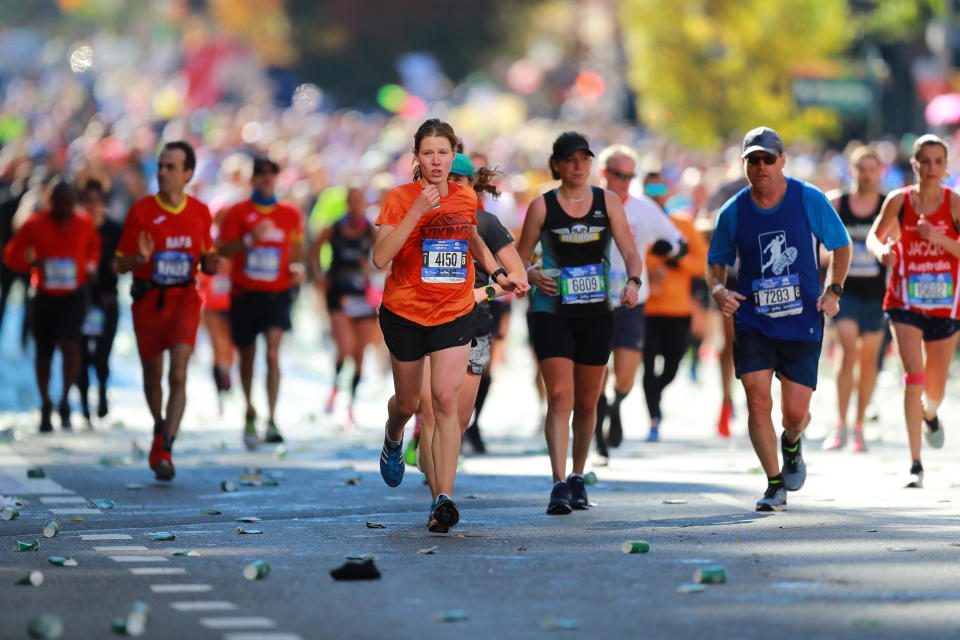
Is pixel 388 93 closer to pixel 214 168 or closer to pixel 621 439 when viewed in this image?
pixel 214 168

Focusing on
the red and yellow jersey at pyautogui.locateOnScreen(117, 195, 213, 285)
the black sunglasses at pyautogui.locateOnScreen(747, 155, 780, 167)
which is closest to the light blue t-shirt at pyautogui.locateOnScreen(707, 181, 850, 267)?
the black sunglasses at pyautogui.locateOnScreen(747, 155, 780, 167)

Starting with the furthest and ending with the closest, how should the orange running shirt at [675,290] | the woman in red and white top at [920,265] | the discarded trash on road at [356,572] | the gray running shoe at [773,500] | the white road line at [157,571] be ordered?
the orange running shirt at [675,290] < the woman in red and white top at [920,265] < the gray running shoe at [773,500] < the white road line at [157,571] < the discarded trash on road at [356,572]

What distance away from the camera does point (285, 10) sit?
254ft

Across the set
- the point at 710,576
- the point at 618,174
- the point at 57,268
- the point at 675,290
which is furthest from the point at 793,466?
the point at 57,268

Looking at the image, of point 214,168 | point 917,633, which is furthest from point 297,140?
point 917,633

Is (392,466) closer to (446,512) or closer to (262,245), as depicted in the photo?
(446,512)

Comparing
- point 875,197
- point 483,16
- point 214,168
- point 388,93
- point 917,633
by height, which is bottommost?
point 917,633

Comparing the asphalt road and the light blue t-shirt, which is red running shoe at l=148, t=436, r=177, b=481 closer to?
the asphalt road

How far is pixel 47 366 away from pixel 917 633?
10.7 m

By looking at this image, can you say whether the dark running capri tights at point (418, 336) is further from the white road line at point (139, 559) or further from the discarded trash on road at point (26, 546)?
the discarded trash on road at point (26, 546)

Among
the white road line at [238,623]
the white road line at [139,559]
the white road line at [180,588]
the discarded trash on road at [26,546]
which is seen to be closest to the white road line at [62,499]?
the discarded trash on road at [26,546]

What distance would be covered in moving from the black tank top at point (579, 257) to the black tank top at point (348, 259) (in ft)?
21.1

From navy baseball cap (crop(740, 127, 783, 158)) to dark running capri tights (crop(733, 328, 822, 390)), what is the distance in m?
0.91

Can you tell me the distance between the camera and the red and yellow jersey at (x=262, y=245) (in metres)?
14.7
